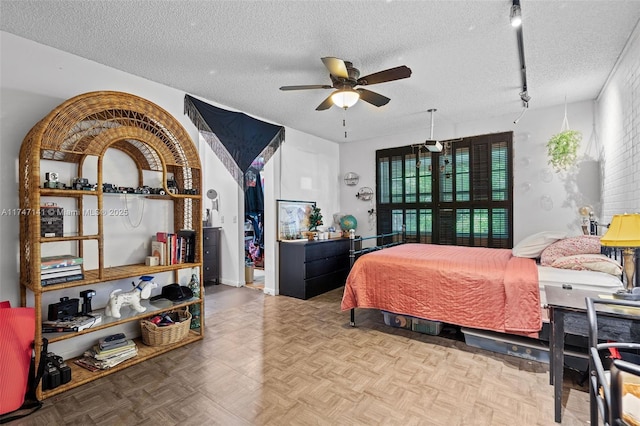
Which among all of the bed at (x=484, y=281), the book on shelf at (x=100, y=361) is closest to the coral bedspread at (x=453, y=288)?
the bed at (x=484, y=281)

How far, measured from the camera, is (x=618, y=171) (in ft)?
9.54

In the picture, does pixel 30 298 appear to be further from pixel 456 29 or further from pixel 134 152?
pixel 456 29

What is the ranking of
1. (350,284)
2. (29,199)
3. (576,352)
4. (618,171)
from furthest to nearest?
1. (350,284)
2. (618,171)
3. (576,352)
4. (29,199)

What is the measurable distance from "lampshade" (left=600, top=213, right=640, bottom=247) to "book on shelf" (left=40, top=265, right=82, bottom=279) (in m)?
3.68

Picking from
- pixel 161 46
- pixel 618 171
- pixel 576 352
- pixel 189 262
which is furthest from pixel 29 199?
pixel 618 171

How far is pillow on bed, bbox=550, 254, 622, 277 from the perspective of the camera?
2.33 metres

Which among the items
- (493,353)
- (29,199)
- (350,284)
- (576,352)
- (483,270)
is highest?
(29,199)

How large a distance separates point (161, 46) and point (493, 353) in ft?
12.8

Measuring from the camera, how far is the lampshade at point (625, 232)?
5.73ft

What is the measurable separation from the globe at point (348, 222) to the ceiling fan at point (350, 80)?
9.74 feet

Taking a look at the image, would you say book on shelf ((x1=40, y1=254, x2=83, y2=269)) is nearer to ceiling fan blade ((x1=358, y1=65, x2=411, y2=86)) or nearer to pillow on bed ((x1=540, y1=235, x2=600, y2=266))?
ceiling fan blade ((x1=358, y1=65, x2=411, y2=86))

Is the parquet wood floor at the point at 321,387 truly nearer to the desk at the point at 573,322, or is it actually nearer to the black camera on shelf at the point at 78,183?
the desk at the point at 573,322

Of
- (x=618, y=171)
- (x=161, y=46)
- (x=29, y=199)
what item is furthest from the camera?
(x=618, y=171)

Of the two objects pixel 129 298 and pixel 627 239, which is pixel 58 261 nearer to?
pixel 129 298
